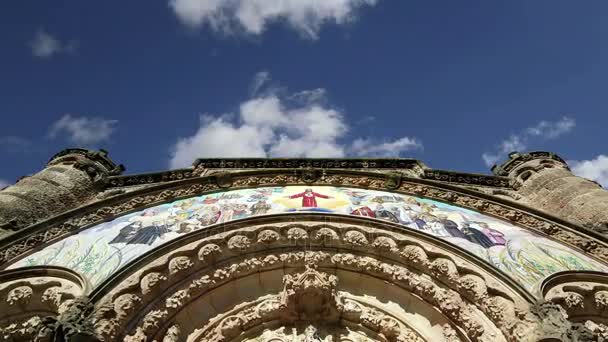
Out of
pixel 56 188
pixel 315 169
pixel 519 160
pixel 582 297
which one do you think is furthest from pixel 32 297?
pixel 519 160

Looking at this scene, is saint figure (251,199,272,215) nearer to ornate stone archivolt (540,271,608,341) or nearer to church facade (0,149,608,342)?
church facade (0,149,608,342)

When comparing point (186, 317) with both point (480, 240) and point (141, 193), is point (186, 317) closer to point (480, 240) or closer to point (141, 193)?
point (141, 193)

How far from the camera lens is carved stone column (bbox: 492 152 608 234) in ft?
29.7

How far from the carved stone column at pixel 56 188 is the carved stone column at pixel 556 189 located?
808 cm

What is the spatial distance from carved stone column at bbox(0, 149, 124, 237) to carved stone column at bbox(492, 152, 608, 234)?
318 inches

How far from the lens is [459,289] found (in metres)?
7.27

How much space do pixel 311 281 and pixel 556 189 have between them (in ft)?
17.0


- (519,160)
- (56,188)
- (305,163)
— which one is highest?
(519,160)

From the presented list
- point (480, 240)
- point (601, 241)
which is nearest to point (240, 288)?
point (480, 240)

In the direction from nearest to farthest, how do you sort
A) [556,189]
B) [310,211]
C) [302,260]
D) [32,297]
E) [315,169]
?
[32,297], [302,260], [310,211], [556,189], [315,169]

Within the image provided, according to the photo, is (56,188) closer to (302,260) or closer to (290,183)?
(290,183)

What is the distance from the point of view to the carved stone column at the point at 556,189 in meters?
9.04

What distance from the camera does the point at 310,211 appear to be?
8789 mm

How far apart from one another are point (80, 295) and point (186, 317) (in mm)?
1375
